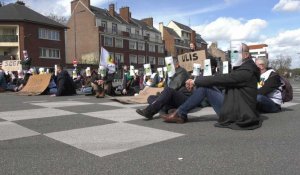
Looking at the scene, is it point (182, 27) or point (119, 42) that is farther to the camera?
A: point (182, 27)

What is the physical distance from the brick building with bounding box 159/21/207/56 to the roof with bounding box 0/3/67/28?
44576 mm

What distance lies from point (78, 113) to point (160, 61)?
277ft

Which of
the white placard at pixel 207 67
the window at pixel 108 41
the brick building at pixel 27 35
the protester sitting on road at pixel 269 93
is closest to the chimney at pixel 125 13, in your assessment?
the window at pixel 108 41

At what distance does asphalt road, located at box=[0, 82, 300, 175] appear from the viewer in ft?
15.0

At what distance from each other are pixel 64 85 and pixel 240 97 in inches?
455

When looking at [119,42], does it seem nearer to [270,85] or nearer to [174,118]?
[270,85]

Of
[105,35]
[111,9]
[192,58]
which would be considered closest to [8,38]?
[105,35]

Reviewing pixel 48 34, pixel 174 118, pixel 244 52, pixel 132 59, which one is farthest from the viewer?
pixel 132 59

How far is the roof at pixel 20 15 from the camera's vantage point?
52781mm

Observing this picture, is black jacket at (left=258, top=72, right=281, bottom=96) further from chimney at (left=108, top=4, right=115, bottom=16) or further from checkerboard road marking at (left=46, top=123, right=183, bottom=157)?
chimney at (left=108, top=4, right=115, bottom=16)

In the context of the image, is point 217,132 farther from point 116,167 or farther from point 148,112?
point 116,167

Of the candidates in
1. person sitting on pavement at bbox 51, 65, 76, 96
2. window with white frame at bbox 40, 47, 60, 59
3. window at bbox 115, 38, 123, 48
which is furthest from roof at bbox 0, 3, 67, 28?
person sitting on pavement at bbox 51, 65, 76, 96

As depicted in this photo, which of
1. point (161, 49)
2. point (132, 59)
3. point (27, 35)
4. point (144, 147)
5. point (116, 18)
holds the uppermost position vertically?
point (116, 18)

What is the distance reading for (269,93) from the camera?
8891mm
